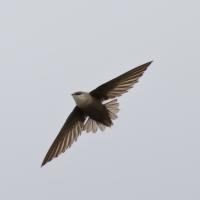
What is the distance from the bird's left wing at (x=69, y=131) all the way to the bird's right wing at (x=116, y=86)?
0.51 metres

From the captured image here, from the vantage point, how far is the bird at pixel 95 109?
26.0 feet

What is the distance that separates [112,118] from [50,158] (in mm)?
834

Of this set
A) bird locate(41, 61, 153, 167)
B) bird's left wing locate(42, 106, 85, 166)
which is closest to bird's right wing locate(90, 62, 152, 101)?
bird locate(41, 61, 153, 167)

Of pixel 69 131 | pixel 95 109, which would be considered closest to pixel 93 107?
pixel 95 109

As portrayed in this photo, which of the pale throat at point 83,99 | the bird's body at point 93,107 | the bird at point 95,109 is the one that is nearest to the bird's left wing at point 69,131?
the bird at point 95,109

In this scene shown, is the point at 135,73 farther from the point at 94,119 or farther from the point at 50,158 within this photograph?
the point at 50,158

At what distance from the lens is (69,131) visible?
8617 mm

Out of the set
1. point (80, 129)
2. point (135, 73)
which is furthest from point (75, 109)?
point (135, 73)

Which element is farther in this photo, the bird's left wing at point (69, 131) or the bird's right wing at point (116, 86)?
the bird's left wing at point (69, 131)

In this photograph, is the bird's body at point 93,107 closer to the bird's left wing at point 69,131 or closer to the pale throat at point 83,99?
the pale throat at point 83,99

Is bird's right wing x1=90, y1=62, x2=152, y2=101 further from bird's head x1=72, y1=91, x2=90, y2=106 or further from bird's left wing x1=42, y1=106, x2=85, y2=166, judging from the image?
bird's left wing x1=42, y1=106, x2=85, y2=166

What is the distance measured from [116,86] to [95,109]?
0.34 metres

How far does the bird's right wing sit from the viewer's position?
308 inches

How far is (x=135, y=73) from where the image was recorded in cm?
775
